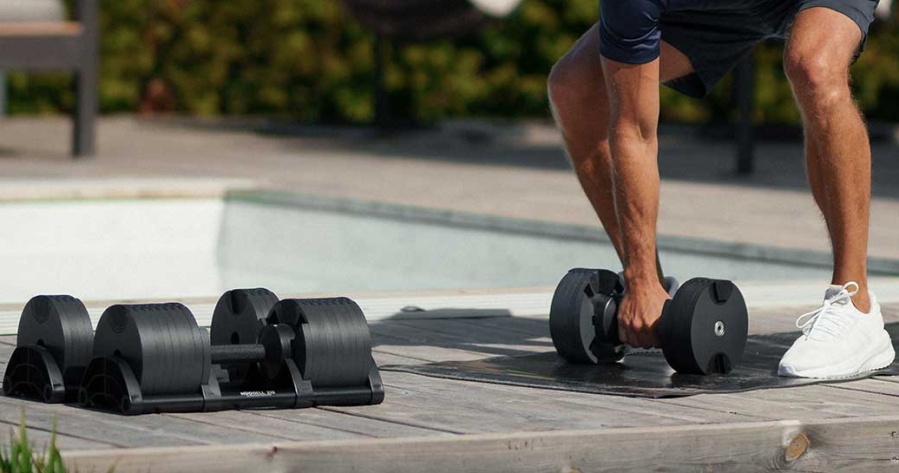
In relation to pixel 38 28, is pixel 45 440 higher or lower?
lower

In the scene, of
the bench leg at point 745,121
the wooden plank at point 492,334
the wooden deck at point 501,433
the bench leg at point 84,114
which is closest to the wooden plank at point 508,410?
the wooden deck at point 501,433

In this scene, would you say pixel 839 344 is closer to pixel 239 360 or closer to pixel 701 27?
pixel 701 27

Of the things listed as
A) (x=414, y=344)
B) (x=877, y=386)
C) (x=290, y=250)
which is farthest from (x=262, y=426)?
(x=290, y=250)

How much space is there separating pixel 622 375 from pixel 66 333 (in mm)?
924

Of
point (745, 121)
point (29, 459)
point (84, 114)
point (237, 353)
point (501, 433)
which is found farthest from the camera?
point (84, 114)

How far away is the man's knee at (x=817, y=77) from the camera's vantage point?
264 centimetres

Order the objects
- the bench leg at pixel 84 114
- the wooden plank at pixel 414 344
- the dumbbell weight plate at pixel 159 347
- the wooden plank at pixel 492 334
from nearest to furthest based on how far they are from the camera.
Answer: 1. the dumbbell weight plate at pixel 159 347
2. the wooden plank at pixel 414 344
3. the wooden plank at pixel 492 334
4. the bench leg at pixel 84 114

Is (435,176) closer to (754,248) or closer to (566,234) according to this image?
(566,234)

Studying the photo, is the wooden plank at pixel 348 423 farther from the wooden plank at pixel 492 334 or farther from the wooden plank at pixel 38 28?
the wooden plank at pixel 38 28

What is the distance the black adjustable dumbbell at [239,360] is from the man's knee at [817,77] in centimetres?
87

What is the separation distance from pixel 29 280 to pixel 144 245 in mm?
793

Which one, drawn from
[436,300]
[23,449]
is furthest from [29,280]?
[23,449]

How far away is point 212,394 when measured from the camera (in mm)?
2219

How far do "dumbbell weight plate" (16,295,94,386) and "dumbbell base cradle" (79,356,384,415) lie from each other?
60 millimetres
